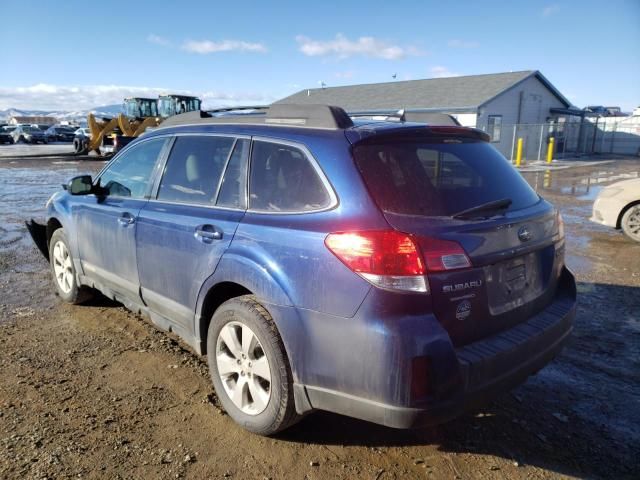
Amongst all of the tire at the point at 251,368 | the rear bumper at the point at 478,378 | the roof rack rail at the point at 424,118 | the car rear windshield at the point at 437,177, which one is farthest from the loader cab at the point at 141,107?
the rear bumper at the point at 478,378

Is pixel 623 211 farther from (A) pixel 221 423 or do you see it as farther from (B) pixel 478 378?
(A) pixel 221 423

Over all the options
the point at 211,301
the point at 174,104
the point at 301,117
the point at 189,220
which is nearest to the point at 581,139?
the point at 174,104

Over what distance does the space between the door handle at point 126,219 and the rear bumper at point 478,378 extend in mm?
2070

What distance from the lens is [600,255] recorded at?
739cm

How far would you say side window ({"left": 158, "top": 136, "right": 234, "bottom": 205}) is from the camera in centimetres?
340

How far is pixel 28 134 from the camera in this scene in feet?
145

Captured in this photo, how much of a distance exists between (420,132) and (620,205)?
676 centimetres

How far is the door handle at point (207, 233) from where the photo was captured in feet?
10.2

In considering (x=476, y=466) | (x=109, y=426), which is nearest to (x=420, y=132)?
(x=476, y=466)

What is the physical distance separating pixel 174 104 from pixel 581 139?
26121mm

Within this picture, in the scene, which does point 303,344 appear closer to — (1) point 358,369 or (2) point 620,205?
(1) point 358,369

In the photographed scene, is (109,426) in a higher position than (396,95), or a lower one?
lower

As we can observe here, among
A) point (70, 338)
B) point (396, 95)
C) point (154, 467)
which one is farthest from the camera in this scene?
point (396, 95)

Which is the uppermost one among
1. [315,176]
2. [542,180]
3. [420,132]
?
[420,132]
